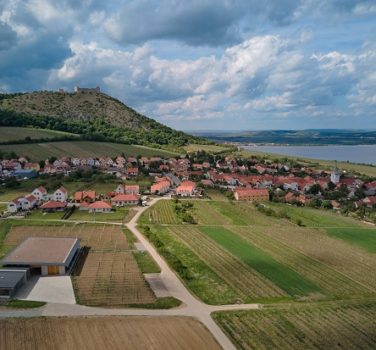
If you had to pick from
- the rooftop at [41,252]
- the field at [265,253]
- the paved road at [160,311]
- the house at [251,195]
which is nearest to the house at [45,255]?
the rooftop at [41,252]

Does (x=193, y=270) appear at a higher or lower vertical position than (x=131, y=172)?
lower

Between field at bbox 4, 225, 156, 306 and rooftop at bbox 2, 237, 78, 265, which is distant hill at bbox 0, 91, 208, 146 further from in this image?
rooftop at bbox 2, 237, 78, 265

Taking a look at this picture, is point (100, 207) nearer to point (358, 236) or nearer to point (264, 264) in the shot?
point (264, 264)

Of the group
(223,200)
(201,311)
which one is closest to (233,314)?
(201,311)

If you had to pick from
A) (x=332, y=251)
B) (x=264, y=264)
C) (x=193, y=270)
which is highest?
(x=193, y=270)

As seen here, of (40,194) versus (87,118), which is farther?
(87,118)

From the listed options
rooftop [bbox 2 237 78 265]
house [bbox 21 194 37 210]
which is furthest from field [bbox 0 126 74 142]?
rooftop [bbox 2 237 78 265]

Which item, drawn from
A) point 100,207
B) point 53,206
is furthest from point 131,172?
point 53,206
